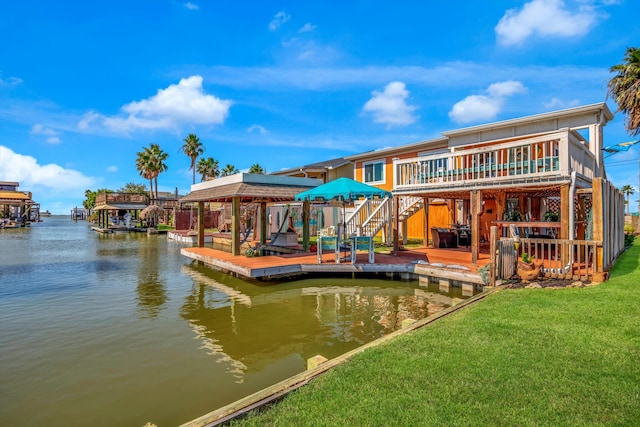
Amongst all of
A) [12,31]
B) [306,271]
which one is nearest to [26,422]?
[306,271]

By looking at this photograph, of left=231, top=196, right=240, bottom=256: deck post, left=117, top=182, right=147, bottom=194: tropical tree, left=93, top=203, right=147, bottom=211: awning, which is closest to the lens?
left=231, top=196, right=240, bottom=256: deck post

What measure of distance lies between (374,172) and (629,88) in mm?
12283

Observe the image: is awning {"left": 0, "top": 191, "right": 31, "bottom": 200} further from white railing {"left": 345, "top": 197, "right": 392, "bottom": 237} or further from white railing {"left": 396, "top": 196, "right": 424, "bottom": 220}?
white railing {"left": 396, "top": 196, "right": 424, "bottom": 220}

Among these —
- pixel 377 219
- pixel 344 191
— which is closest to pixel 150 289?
pixel 344 191

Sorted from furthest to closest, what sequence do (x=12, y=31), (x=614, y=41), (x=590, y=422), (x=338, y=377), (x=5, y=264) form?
1. (x=614, y=41)
2. (x=5, y=264)
3. (x=12, y=31)
4. (x=338, y=377)
5. (x=590, y=422)

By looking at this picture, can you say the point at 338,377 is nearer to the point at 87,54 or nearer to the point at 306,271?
the point at 306,271

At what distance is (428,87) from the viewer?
18672 mm

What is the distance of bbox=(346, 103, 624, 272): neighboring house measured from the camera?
8805 mm

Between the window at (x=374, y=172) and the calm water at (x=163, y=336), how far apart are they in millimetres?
11291

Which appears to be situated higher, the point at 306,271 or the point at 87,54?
the point at 87,54

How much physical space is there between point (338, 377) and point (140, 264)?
13893 mm

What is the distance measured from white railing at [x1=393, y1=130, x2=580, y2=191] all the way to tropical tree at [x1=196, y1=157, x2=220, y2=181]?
39.8 metres

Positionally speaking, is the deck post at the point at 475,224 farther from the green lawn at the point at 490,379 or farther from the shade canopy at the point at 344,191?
the green lawn at the point at 490,379

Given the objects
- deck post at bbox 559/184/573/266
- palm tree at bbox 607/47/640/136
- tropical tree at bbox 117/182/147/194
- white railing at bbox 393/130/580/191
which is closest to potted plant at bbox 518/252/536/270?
deck post at bbox 559/184/573/266
